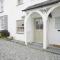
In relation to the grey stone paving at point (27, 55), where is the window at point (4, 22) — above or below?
above

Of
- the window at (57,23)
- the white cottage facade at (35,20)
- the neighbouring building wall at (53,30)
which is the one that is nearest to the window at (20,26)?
the white cottage facade at (35,20)

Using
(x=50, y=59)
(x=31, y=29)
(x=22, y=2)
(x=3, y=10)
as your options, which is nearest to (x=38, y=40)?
(x=31, y=29)

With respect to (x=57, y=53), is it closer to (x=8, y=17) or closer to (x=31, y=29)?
(x=31, y=29)

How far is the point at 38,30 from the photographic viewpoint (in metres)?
16.4

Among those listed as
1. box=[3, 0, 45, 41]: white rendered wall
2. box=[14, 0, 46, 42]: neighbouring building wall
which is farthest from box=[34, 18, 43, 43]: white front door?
box=[3, 0, 45, 41]: white rendered wall

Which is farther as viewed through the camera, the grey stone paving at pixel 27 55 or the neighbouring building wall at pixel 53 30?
the neighbouring building wall at pixel 53 30

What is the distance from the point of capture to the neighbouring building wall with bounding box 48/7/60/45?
13.9 metres

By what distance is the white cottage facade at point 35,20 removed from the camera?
13070 mm

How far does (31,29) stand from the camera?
1681cm

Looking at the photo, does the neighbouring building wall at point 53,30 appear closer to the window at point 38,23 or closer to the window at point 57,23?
the window at point 57,23

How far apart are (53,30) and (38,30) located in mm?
2378

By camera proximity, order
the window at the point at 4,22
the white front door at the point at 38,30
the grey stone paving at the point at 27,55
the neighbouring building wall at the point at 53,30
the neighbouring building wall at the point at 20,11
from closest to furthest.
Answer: the grey stone paving at the point at 27,55
the neighbouring building wall at the point at 53,30
the white front door at the point at 38,30
the neighbouring building wall at the point at 20,11
the window at the point at 4,22

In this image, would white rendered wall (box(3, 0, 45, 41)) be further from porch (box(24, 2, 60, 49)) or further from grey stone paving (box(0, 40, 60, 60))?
grey stone paving (box(0, 40, 60, 60))

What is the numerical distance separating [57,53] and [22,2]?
31.3ft
